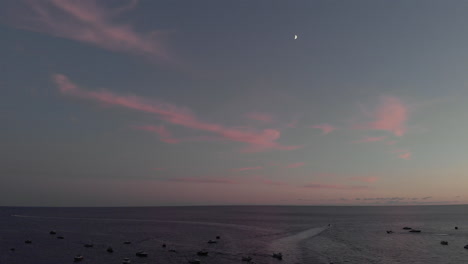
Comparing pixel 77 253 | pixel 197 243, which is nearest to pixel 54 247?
pixel 77 253

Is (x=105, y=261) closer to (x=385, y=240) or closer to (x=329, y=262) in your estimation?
(x=329, y=262)

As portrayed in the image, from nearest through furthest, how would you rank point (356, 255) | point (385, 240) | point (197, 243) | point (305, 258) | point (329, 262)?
point (329, 262) → point (305, 258) → point (356, 255) → point (197, 243) → point (385, 240)

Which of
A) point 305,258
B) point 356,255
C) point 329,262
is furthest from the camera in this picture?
point 356,255

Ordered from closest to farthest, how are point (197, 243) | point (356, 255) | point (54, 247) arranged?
point (356, 255), point (54, 247), point (197, 243)

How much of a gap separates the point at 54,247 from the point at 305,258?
80.6 m

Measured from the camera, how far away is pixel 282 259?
8719cm

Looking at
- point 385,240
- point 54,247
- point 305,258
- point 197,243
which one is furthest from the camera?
point 385,240

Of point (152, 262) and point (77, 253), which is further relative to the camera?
point (77, 253)

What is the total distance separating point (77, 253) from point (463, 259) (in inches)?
4193

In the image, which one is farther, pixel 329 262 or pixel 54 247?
pixel 54 247

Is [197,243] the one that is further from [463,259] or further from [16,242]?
[463,259]

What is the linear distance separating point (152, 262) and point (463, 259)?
266 feet

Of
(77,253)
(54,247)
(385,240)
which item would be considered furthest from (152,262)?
(385,240)

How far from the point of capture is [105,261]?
285 ft
